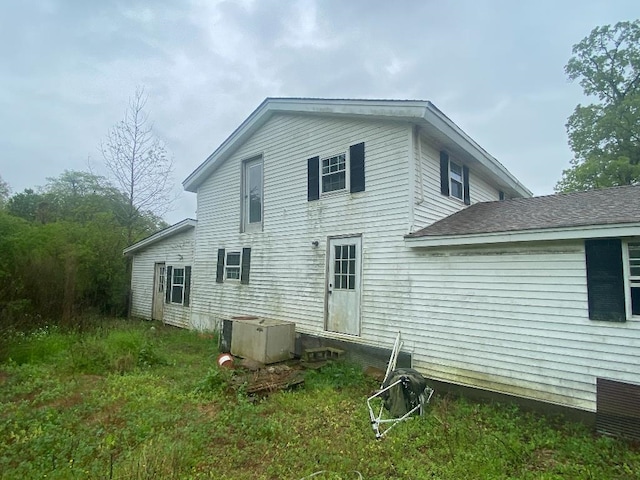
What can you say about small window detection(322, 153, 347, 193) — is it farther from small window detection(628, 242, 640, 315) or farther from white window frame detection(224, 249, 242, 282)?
small window detection(628, 242, 640, 315)

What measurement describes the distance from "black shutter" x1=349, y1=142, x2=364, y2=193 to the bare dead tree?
44.3ft

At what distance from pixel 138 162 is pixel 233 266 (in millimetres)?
11179

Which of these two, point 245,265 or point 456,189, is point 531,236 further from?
point 245,265

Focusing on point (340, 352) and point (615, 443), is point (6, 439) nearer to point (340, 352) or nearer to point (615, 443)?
point (340, 352)

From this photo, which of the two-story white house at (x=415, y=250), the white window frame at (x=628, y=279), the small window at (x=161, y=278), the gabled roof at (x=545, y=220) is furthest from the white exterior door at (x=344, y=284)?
the small window at (x=161, y=278)

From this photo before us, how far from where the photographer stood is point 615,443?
404cm

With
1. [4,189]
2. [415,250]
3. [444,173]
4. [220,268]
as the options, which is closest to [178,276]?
[220,268]

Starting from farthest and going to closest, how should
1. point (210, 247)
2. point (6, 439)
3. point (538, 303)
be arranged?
Result: point (210, 247) < point (538, 303) < point (6, 439)

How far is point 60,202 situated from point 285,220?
25.7m

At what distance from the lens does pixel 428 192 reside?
7.16m

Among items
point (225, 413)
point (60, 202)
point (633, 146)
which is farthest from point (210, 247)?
point (60, 202)

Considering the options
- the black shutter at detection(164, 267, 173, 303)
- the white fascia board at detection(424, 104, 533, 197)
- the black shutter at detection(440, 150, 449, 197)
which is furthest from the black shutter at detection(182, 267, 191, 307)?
the white fascia board at detection(424, 104, 533, 197)

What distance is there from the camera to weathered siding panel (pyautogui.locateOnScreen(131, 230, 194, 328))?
12469 millimetres

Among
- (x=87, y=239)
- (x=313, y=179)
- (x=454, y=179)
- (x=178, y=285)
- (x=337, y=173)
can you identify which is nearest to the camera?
(x=337, y=173)
